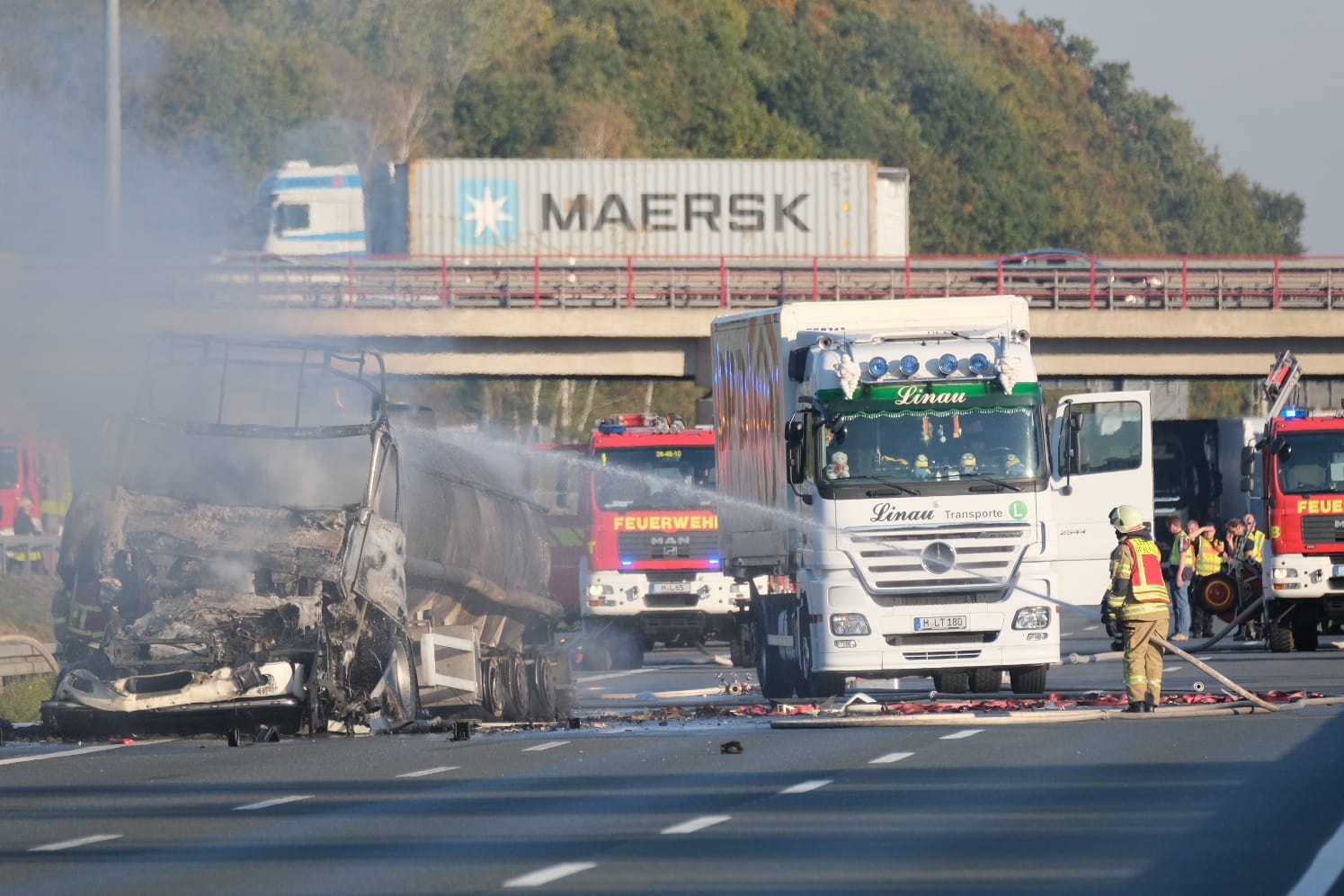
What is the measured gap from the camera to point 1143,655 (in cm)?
1739

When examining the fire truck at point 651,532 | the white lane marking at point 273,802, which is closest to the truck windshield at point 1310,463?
the fire truck at point 651,532

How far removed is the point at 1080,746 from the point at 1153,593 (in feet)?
9.57

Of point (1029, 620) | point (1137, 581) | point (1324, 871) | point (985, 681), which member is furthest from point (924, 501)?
point (1324, 871)

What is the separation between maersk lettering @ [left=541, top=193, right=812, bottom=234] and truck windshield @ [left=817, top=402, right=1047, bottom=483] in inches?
1367

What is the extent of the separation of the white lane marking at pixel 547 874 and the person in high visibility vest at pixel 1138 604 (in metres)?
8.28

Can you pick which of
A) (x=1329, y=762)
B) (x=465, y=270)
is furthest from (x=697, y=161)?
(x=1329, y=762)

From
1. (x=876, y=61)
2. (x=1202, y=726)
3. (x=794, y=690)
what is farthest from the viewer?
(x=876, y=61)

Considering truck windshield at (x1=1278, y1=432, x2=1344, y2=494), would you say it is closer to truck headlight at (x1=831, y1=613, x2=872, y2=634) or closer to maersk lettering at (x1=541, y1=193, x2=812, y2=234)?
truck headlight at (x1=831, y1=613, x2=872, y2=634)

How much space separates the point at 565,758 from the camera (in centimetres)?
1513

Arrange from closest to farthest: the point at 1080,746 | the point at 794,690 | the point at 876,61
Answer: the point at 1080,746 < the point at 794,690 < the point at 876,61

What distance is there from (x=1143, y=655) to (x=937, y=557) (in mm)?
2177

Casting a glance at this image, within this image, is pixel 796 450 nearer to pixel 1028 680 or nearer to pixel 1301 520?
pixel 1028 680

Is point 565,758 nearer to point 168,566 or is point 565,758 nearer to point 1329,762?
point 168,566

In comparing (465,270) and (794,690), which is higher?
(465,270)
